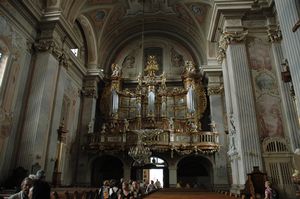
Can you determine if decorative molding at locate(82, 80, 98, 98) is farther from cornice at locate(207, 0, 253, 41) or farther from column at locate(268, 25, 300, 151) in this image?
column at locate(268, 25, 300, 151)

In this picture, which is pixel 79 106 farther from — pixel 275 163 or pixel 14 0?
pixel 275 163

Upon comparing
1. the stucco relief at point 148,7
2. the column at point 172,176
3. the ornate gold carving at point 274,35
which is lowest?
the column at point 172,176

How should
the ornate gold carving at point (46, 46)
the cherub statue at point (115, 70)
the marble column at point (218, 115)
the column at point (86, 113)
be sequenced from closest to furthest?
the ornate gold carving at point (46, 46) < the marble column at point (218, 115) < the column at point (86, 113) < the cherub statue at point (115, 70)

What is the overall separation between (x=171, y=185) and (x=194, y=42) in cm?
984

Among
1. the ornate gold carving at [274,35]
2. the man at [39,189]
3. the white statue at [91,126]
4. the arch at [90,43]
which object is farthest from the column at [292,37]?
the arch at [90,43]

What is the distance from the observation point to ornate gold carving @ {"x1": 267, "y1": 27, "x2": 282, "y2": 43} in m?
9.30

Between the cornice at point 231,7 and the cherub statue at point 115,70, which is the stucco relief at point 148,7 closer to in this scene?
the cherub statue at point 115,70

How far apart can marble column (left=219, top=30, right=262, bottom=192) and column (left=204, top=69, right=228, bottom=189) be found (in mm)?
4743

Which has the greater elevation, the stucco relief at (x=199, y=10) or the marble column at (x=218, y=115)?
the stucco relief at (x=199, y=10)

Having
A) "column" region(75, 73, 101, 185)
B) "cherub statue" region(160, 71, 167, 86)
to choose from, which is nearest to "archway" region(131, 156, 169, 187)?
"column" region(75, 73, 101, 185)

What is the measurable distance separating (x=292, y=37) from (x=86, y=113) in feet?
40.6

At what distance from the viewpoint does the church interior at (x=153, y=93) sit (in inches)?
327

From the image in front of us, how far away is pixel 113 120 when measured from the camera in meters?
15.7

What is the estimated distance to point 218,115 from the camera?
1494 centimetres
